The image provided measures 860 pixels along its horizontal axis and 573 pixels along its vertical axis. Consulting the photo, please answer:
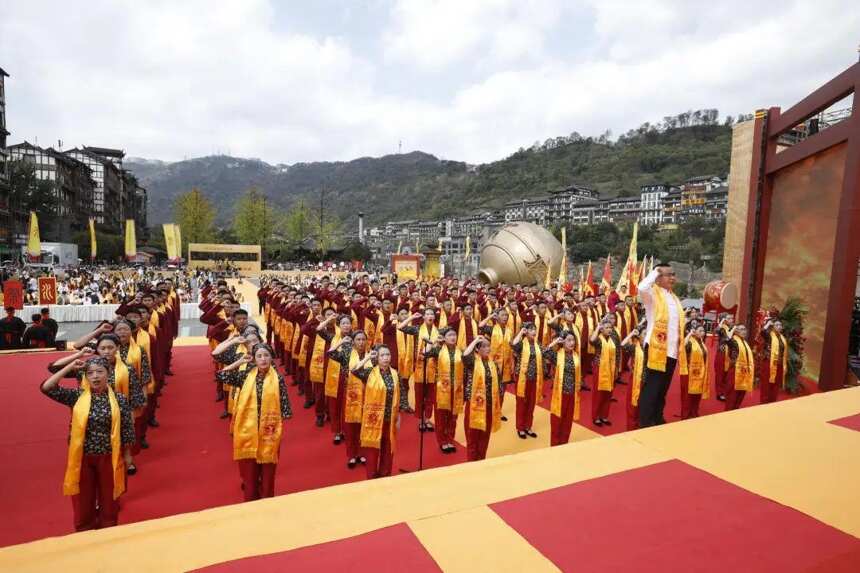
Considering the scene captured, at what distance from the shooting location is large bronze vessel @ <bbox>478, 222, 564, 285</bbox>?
60.0ft

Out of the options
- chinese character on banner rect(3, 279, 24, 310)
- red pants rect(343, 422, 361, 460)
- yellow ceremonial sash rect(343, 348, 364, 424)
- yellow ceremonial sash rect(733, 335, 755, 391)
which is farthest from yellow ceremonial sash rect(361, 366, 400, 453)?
chinese character on banner rect(3, 279, 24, 310)

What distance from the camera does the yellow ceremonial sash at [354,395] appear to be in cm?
502

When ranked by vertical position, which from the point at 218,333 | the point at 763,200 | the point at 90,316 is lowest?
→ the point at 90,316

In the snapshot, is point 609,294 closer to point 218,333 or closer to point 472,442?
point 472,442

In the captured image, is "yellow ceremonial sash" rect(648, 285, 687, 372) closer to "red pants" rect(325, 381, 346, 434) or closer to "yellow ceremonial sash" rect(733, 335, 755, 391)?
"yellow ceremonial sash" rect(733, 335, 755, 391)

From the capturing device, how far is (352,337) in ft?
17.9

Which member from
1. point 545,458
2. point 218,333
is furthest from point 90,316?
point 545,458

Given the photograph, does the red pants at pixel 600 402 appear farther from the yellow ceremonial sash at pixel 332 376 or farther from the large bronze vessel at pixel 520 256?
the large bronze vessel at pixel 520 256

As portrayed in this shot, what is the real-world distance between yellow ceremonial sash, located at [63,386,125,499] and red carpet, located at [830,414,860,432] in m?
5.29

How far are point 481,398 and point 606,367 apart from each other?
2563 mm

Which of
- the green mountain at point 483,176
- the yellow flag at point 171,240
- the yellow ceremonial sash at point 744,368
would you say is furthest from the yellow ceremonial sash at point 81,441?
the green mountain at point 483,176

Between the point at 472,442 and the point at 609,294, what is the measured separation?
10.7 m

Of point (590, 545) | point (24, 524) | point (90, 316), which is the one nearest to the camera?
point (590, 545)

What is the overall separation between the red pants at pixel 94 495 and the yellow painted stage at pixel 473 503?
2321 mm
